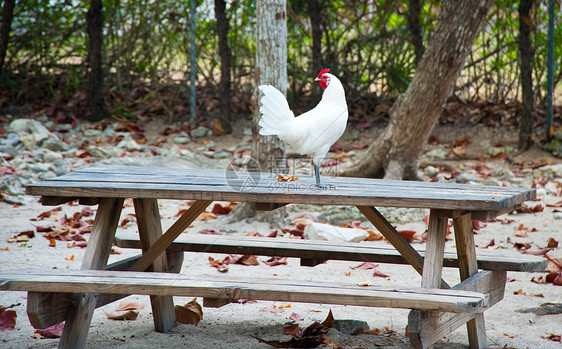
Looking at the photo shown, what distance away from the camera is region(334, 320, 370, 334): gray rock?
2900 mm

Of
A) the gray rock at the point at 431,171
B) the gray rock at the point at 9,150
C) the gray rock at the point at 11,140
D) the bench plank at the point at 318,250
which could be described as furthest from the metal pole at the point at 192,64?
the bench plank at the point at 318,250

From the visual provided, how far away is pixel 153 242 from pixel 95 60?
588 centimetres

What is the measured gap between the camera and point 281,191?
2287mm

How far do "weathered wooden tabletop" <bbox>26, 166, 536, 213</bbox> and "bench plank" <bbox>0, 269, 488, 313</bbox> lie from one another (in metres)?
0.33

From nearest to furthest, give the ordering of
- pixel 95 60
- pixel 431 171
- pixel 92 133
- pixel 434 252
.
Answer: pixel 434 252 < pixel 431 171 < pixel 92 133 < pixel 95 60

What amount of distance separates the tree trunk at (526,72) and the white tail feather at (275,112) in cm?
519

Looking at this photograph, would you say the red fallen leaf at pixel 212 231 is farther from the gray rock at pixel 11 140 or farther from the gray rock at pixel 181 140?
the gray rock at pixel 11 140

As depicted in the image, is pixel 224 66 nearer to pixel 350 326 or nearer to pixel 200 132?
pixel 200 132

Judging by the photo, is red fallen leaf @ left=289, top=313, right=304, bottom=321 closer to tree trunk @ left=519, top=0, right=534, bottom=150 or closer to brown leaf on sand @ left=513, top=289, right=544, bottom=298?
brown leaf on sand @ left=513, top=289, right=544, bottom=298

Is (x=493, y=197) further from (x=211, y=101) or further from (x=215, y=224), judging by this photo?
(x=211, y=101)

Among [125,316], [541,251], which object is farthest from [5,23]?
[541,251]

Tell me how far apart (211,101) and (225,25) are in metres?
1.45

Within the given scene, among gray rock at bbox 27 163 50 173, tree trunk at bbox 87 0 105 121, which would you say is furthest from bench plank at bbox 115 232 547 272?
tree trunk at bbox 87 0 105 121

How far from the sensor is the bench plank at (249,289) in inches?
83.4
